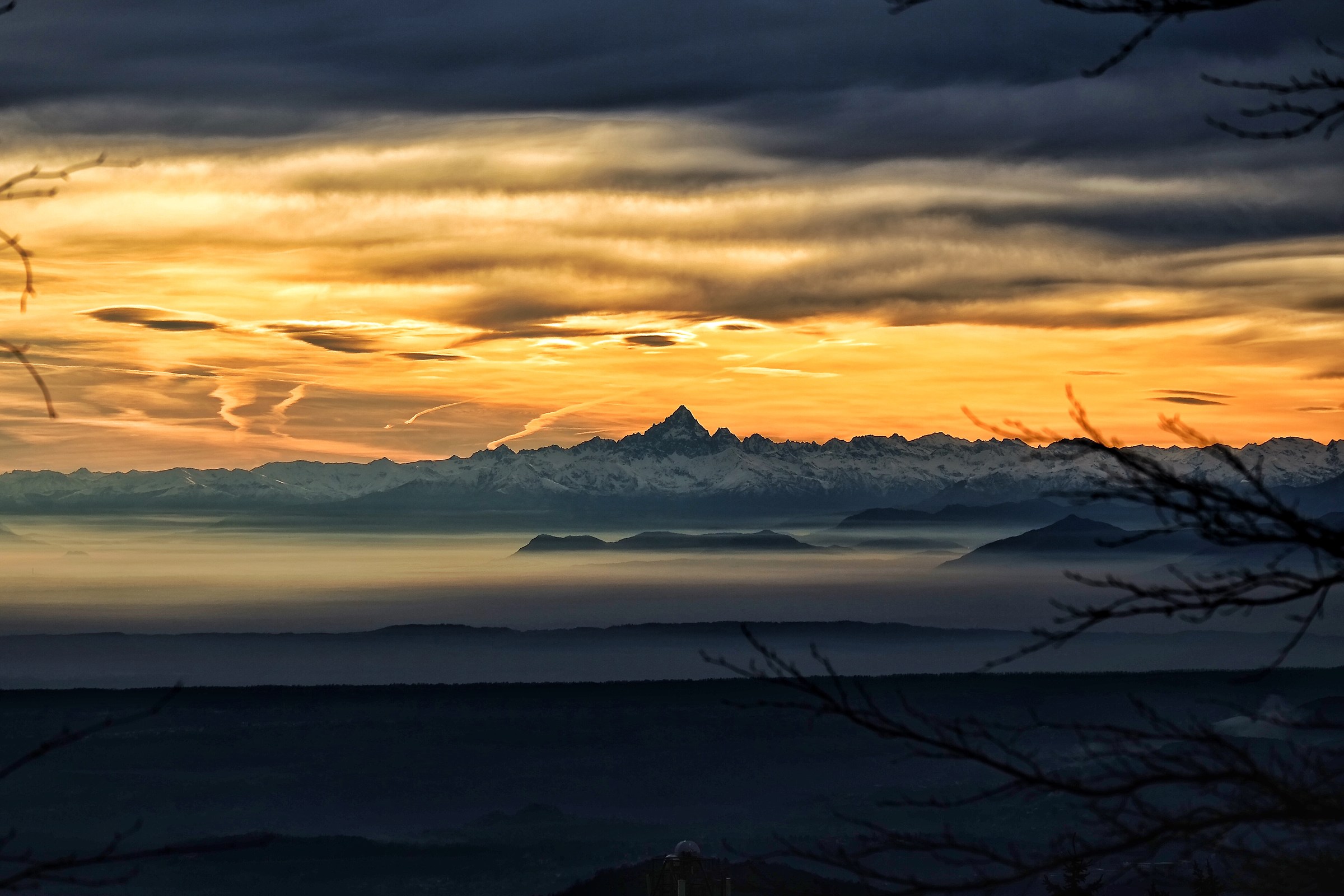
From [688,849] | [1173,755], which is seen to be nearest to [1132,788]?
[1173,755]

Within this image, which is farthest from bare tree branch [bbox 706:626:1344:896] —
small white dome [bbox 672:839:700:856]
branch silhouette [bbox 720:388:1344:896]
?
small white dome [bbox 672:839:700:856]

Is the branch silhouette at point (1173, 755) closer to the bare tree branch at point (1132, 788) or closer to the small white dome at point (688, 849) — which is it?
the bare tree branch at point (1132, 788)

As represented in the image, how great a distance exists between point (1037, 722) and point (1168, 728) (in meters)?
1.33

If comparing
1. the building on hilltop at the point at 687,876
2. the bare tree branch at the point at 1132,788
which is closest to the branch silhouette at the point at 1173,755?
the bare tree branch at the point at 1132,788

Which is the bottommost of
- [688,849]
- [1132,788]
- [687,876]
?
[687,876]

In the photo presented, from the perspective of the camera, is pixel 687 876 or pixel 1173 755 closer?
pixel 1173 755

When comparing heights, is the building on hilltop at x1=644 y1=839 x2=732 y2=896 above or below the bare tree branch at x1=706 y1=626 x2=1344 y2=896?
below

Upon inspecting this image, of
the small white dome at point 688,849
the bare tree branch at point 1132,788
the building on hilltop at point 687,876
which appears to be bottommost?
the building on hilltop at point 687,876

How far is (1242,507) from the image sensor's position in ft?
25.3

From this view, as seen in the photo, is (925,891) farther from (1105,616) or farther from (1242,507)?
(1242,507)

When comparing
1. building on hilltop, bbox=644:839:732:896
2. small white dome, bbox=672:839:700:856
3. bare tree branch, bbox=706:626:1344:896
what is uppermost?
bare tree branch, bbox=706:626:1344:896

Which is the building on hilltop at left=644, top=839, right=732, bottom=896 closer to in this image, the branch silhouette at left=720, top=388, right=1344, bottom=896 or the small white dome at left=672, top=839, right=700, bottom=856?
the small white dome at left=672, top=839, right=700, bottom=856

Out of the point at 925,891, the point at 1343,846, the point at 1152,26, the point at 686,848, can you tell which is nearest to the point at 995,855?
the point at 925,891

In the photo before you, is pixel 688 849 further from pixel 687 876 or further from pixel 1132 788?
pixel 1132 788
